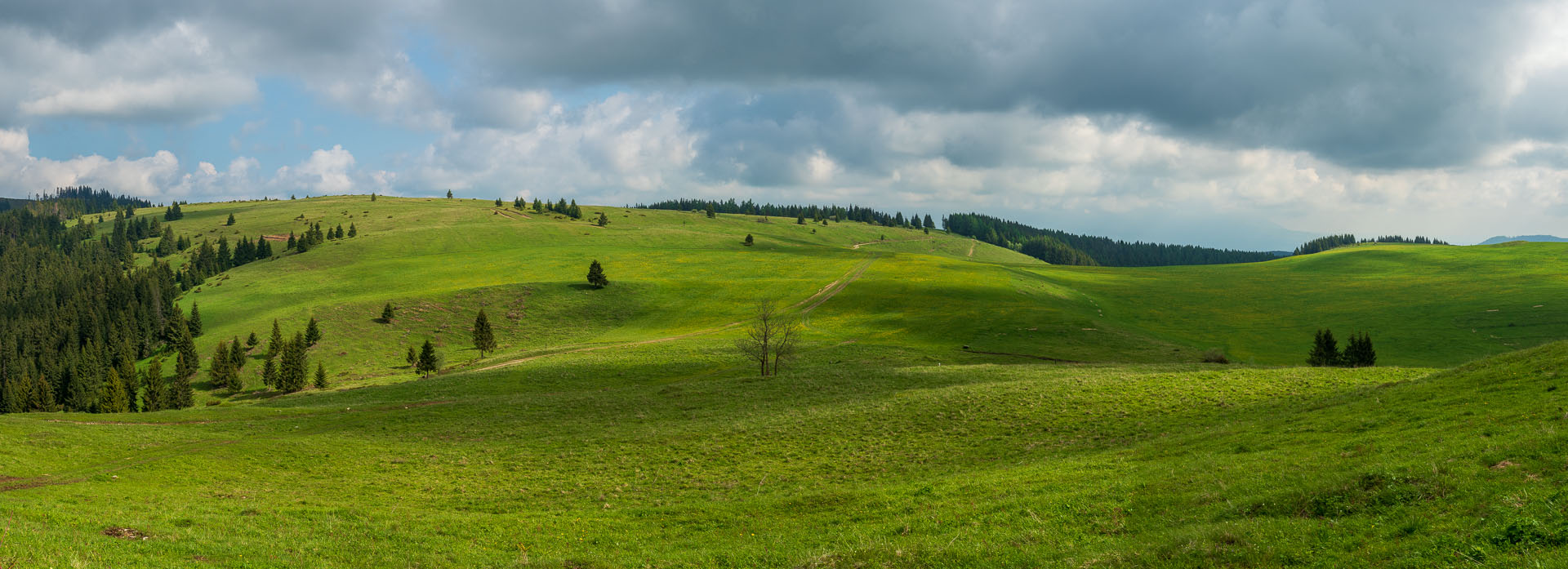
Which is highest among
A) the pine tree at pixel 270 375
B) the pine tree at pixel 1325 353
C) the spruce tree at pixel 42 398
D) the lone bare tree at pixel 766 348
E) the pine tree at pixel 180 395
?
the pine tree at pixel 1325 353

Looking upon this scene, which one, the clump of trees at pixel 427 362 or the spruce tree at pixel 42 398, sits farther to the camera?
the spruce tree at pixel 42 398

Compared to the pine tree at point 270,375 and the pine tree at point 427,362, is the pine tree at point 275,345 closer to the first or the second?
the pine tree at point 270,375

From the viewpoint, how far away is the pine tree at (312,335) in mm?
98812

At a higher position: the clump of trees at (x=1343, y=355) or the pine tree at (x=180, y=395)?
the clump of trees at (x=1343, y=355)

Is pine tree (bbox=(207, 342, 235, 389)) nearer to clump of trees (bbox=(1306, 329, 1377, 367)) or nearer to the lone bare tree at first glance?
the lone bare tree

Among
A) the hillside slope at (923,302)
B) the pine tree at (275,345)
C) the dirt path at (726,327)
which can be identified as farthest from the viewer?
the pine tree at (275,345)

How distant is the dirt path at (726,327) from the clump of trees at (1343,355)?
218 feet

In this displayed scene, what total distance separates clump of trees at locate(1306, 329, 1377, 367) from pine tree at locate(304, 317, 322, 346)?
407 feet

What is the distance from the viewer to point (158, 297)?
141m

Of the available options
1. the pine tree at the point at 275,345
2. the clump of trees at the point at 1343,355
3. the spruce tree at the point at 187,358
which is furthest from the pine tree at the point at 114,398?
the clump of trees at the point at 1343,355

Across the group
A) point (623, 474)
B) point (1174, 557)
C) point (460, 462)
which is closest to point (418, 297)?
point (460, 462)

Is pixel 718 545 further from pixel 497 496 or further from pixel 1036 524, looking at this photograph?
pixel 497 496

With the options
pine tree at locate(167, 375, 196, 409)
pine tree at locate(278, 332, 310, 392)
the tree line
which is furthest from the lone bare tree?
the tree line

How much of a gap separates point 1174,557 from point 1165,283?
450ft
